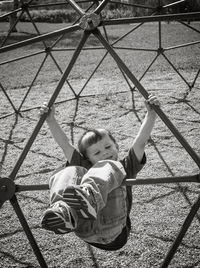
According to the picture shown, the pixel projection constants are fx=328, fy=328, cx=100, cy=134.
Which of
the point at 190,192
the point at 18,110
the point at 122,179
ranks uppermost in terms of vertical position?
the point at 122,179

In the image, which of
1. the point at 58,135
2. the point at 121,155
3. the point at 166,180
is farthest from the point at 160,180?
the point at 121,155

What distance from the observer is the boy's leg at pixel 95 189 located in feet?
5.14

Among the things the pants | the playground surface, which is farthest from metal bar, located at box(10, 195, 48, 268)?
the playground surface

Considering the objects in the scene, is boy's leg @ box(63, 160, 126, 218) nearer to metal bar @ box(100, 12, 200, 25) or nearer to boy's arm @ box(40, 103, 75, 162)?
boy's arm @ box(40, 103, 75, 162)

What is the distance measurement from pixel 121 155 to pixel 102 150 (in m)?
1.50

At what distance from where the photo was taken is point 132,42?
37.3ft

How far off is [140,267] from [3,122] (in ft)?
11.2

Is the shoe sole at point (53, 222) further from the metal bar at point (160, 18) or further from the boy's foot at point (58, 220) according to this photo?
the metal bar at point (160, 18)

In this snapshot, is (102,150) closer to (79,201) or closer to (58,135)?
(58,135)

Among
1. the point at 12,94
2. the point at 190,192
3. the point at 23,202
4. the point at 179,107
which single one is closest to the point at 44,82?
the point at 12,94

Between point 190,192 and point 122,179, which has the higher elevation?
point 122,179

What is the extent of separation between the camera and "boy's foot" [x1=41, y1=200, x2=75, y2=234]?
4.96 feet

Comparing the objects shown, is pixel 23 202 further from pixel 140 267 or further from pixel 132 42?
pixel 132 42

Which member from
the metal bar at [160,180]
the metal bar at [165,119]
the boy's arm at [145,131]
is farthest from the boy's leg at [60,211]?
the metal bar at [165,119]
